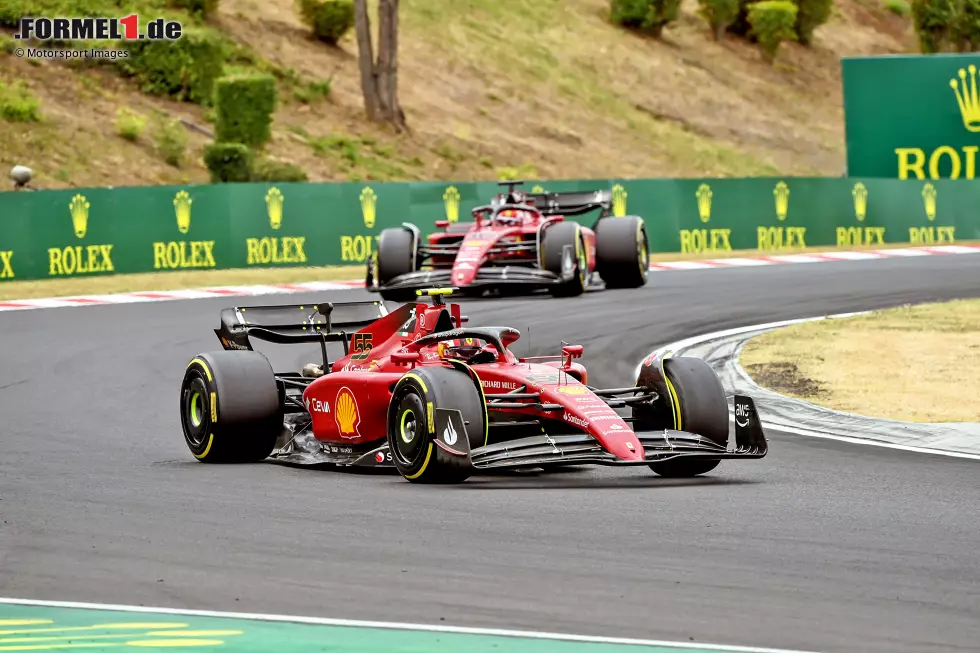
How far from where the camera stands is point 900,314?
2167 centimetres

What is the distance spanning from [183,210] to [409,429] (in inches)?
806

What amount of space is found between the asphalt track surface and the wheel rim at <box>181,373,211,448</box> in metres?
0.20

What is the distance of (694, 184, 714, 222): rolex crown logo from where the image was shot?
3459cm

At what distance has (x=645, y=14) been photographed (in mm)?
65500

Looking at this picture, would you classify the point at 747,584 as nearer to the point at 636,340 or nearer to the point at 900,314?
the point at 636,340

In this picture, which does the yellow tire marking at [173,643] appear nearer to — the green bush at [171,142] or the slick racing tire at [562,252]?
the slick racing tire at [562,252]

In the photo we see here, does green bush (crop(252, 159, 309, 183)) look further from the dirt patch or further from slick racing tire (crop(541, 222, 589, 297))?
the dirt patch

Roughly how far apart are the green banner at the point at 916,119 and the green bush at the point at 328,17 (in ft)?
61.0

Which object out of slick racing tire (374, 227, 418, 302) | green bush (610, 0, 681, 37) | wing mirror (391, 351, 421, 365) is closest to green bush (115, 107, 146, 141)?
slick racing tire (374, 227, 418, 302)

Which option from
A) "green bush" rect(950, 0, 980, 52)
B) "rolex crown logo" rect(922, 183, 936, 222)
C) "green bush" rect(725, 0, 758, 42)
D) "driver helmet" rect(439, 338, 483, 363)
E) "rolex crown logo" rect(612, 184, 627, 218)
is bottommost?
"driver helmet" rect(439, 338, 483, 363)

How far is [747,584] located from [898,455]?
4877 mm

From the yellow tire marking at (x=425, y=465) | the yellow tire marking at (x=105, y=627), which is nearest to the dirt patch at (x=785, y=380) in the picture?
the yellow tire marking at (x=425, y=465)

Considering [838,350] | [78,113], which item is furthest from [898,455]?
[78,113]

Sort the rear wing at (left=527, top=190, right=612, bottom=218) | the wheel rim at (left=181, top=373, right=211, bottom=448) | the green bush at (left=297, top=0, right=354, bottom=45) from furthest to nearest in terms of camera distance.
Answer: the green bush at (left=297, top=0, right=354, bottom=45)
the rear wing at (left=527, top=190, right=612, bottom=218)
the wheel rim at (left=181, top=373, right=211, bottom=448)
